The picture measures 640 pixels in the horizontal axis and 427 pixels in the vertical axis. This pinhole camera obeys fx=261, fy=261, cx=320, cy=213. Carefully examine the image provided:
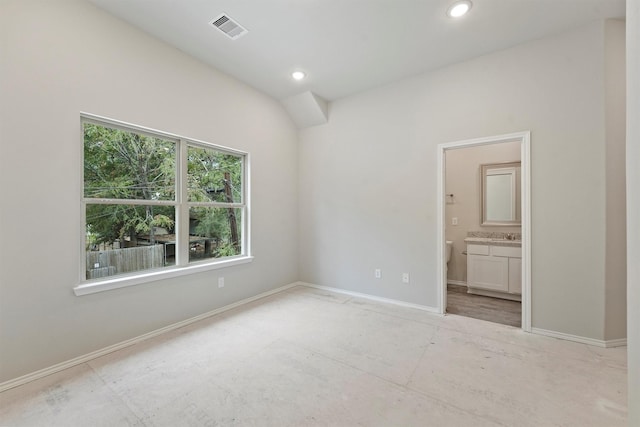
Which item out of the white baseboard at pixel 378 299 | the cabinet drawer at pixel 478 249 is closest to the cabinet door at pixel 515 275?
the cabinet drawer at pixel 478 249

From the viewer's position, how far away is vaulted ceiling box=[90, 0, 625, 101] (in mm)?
2236

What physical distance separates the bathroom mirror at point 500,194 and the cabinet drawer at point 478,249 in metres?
0.53

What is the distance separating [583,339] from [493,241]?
5.37 feet

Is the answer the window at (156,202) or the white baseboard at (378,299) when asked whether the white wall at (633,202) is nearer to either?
the white baseboard at (378,299)

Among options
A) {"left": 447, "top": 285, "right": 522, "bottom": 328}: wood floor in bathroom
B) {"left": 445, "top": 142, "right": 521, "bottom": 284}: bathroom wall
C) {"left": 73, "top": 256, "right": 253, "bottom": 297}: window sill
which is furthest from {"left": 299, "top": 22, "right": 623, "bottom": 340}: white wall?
{"left": 73, "top": 256, "right": 253, "bottom": 297}: window sill

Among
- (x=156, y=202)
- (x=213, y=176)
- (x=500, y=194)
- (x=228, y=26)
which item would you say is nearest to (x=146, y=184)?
(x=156, y=202)

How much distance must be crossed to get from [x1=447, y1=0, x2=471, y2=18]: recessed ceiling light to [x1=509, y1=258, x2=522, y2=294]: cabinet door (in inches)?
124

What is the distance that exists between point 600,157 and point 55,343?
4916 mm

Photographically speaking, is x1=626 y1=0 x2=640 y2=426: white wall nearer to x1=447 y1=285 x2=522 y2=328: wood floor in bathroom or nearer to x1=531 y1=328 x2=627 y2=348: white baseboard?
x1=531 y1=328 x2=627 y2=348: white baseboard

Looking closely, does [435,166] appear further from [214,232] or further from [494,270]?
[214,232]

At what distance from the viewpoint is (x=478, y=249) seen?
13.1 feet

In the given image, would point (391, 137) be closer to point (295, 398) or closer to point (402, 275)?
point (402, 275)

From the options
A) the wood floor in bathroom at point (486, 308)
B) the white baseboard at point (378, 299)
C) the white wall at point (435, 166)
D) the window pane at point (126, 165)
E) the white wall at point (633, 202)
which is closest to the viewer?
the white wall at point (633, 202)

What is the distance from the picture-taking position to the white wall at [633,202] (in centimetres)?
85
